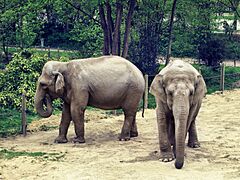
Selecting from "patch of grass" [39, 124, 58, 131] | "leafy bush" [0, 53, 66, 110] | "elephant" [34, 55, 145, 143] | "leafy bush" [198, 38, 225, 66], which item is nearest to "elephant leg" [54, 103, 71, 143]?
"elephant" [34, 55, 145, 143]

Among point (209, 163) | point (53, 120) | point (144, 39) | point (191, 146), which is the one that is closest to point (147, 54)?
point (144, 39)

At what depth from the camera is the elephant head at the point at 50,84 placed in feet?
44.4

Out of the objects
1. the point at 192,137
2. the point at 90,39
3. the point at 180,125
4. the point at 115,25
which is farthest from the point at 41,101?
the point at 90,39

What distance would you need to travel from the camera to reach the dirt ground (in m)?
10.7

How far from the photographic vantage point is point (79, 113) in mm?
13570

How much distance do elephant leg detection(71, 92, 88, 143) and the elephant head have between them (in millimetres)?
490

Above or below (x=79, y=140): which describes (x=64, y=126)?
above

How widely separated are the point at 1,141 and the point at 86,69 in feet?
9.29

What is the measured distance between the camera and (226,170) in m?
10.9

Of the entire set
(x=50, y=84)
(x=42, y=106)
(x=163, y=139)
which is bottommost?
(x=163, y=139)

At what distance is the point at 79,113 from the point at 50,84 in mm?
1012

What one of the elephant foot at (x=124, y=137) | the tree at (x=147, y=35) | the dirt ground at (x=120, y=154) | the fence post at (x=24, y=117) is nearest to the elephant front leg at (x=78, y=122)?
the dirt ground at (x=120, y=154)

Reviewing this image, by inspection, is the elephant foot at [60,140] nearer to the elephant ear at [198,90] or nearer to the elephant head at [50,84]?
the elephant head at [50,84]

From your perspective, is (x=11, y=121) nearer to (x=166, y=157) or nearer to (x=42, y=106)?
(x=42, y=106)
